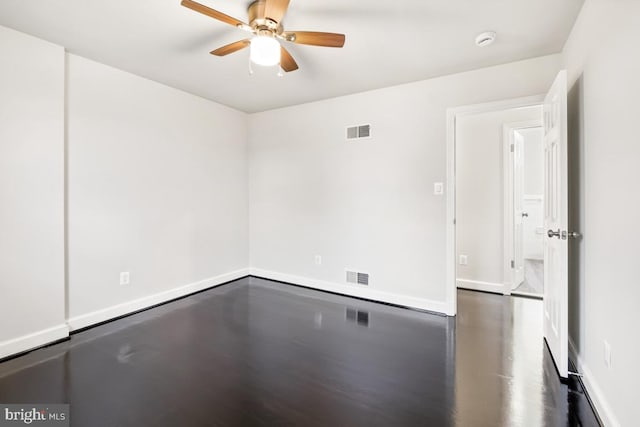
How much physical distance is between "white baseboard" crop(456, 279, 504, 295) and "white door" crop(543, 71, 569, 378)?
1342 mm

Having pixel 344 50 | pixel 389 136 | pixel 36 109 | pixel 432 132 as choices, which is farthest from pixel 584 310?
pixel 36 109

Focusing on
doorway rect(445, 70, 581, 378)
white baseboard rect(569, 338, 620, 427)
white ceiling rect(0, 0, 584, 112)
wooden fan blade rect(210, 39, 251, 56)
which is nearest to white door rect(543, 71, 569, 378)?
doorway rect(445, 70, 581, 378)

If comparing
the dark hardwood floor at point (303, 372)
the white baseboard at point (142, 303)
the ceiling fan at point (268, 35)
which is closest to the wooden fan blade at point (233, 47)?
the ceiling fan at point (268, 35)

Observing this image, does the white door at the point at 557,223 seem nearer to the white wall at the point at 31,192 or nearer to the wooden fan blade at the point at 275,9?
the wooden fan blade at the point at 275,9

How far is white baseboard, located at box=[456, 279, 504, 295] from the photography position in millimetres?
3882

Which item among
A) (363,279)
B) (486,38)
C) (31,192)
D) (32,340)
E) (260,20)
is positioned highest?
(486,38)

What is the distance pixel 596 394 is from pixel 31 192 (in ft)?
13.4

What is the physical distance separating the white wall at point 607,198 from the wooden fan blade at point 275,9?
1665 millimetres

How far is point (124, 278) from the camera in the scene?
3.17 m

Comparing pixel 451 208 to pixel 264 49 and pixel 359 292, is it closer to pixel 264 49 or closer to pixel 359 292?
pixel 359 292

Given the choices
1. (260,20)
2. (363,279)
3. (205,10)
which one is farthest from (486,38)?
(363,279)

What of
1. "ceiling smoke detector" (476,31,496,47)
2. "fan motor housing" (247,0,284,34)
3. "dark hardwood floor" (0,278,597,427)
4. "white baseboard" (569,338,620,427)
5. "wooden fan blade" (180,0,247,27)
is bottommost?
"dark hardwood floor" (0,278,597,427)

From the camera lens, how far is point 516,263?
161 inches

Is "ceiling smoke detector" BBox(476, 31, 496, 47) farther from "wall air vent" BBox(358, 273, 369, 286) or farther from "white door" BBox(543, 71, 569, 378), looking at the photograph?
"wall air vent" BBox(358, 273, 369, 286)
